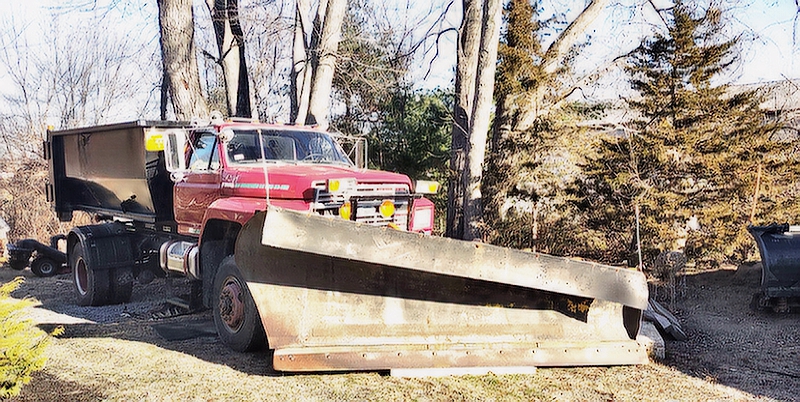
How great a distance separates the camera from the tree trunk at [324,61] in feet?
39.6

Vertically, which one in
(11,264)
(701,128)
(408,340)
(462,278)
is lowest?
(11,264)

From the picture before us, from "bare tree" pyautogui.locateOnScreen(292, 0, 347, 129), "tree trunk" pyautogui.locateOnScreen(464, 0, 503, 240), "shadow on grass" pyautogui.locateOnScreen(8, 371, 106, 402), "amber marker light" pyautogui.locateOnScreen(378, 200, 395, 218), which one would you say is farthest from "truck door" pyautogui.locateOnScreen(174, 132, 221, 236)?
"tree trunk" pyautogui.locateOnScreen(464, 0, 503, 240)

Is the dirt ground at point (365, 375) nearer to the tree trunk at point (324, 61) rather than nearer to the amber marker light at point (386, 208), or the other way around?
the amber marker light at point (386, 208)

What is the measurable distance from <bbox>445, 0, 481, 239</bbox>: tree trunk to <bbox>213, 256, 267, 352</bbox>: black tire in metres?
5.97

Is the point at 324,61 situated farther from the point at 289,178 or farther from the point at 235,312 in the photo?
the point at 235,312

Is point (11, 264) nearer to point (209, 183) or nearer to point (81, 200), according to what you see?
point (81, 200)

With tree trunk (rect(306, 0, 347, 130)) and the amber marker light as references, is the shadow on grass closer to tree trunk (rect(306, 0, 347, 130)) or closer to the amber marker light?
the amber marker light

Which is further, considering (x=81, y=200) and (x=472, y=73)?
(x=472, y=73)

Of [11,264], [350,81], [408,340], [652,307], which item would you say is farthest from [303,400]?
[350,81]

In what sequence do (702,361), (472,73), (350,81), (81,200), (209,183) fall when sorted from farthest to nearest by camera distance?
(350,81) < (472,73) < (81,200) < (209,183) < (702,361)

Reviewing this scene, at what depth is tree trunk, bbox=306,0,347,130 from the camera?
12.1 m

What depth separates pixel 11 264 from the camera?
40.0 feet

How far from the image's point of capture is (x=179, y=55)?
11.1 m

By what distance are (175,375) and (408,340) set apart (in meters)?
1.81
